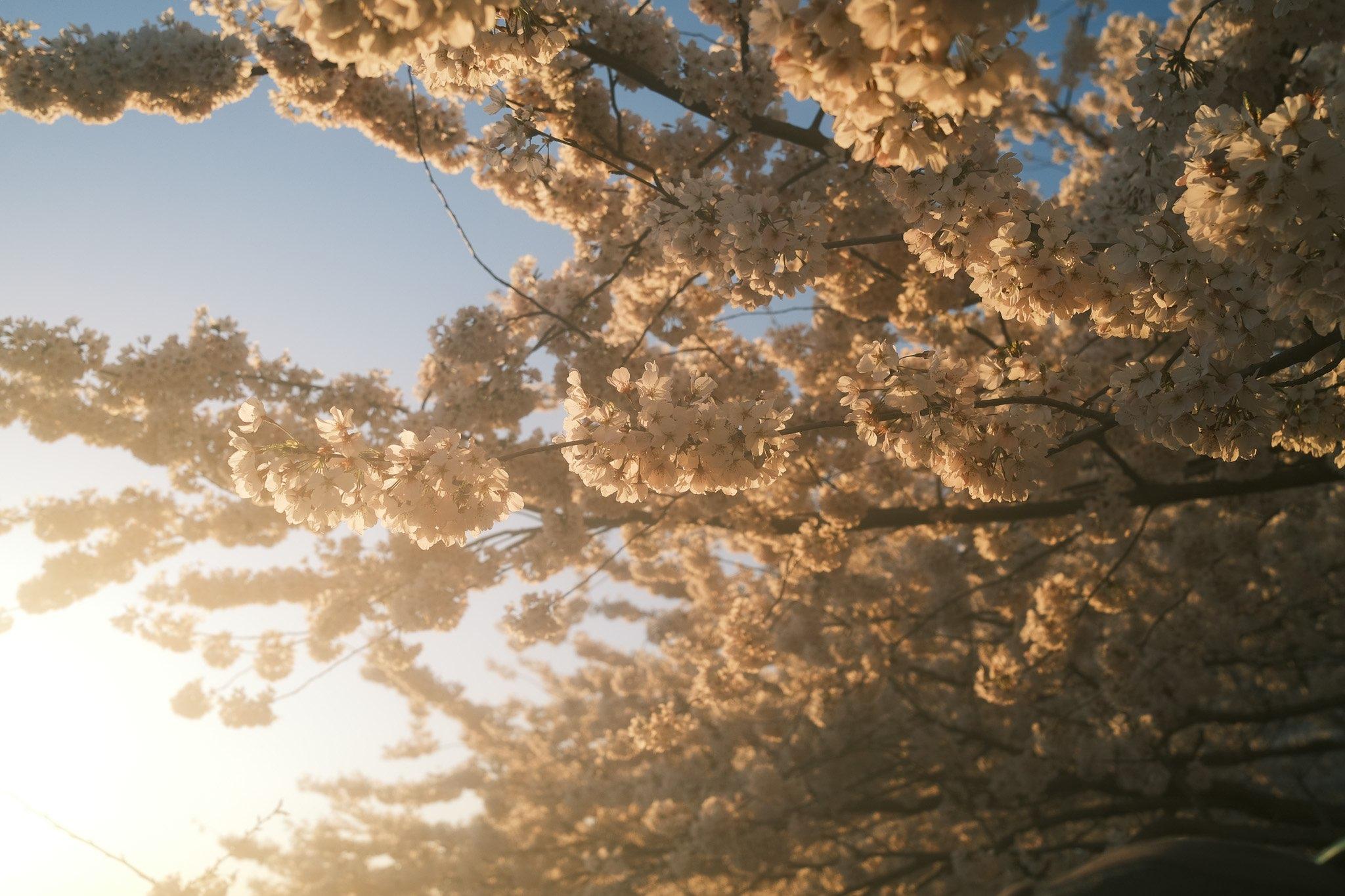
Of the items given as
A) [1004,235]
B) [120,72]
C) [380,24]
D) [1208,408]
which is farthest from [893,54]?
[120,72]

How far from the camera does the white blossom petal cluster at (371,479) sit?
277 cm

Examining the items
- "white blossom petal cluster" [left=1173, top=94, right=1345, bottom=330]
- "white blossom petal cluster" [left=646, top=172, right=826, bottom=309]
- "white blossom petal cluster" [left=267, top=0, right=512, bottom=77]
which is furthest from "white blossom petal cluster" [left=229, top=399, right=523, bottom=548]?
"white blossom petal cluster" [left=1173, top=94, right=1345, bottom=330]

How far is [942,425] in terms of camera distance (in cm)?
286

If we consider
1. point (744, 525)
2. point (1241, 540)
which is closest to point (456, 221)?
point (744, 525)

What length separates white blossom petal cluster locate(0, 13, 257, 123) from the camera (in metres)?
5.78

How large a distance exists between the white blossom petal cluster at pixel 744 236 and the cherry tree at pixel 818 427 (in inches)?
0.8

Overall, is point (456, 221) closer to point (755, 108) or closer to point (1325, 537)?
point (755, 108)

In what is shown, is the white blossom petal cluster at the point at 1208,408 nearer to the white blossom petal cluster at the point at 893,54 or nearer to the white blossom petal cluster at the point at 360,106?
the white blossom petal cluster at the point at 893,54

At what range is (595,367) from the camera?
684 centimetres

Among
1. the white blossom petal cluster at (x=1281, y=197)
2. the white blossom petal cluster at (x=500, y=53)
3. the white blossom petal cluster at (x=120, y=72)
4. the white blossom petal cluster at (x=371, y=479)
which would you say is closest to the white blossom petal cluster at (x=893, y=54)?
the white blossom petal cluster at (x=1281, y=197)

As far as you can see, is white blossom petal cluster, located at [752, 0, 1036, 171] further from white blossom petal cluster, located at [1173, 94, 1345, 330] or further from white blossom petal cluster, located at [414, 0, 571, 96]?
white blossom petal cluster, located at [414, 0, 571, 96]

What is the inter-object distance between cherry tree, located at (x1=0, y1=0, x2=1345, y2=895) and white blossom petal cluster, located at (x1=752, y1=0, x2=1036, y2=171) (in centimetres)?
1

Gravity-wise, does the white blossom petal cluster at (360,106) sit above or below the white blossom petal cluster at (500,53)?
above

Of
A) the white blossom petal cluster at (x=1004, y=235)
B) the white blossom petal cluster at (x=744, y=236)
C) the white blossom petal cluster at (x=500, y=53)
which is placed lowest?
the white blossom petal cluster at (x=1004, y=235)
